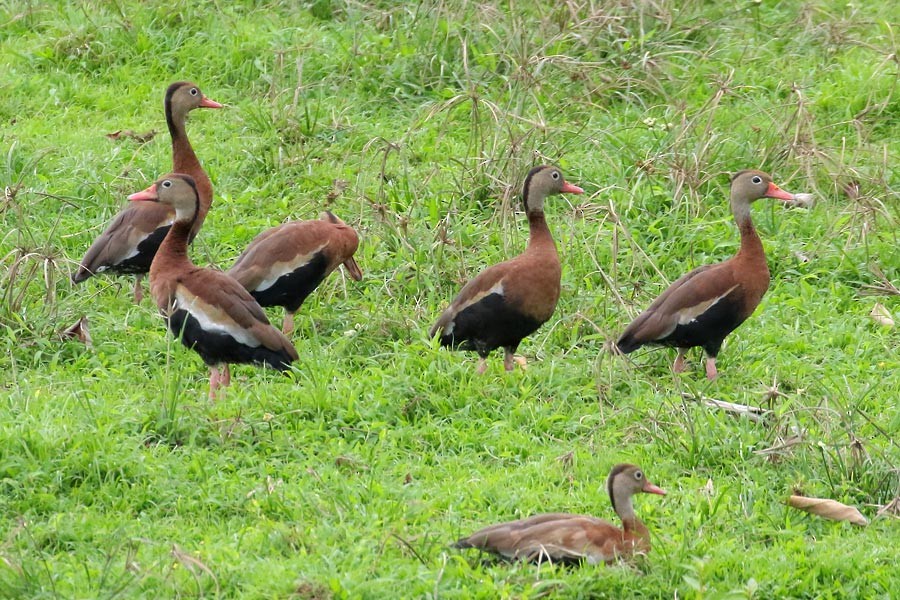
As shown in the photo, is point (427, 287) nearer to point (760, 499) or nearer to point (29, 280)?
point (29, 280)

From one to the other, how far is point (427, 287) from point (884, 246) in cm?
290

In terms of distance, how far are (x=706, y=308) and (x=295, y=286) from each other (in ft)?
7.97

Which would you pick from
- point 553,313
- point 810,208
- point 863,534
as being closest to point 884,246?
point 810,208

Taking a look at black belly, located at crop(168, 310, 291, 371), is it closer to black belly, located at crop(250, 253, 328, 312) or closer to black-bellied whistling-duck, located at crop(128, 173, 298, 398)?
black-bellied whistling-duck, located at crop(128, 173, 298, 398)

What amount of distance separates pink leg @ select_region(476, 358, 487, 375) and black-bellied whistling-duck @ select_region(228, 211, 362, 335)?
1.25 meters

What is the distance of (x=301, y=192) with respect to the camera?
1040cm

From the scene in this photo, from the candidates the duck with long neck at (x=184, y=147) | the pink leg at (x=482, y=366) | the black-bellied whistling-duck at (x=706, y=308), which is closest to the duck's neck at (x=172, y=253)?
the duck with long neck at (x=184, y=147)

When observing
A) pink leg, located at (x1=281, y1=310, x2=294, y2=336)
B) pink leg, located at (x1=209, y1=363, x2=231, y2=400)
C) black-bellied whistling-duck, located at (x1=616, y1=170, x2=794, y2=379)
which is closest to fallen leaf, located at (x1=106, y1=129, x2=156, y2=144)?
pink leg, located at (x1=281, y1=310, x2=294, y2=336)

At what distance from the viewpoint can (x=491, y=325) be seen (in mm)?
8023

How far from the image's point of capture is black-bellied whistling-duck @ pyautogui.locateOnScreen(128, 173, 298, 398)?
7750 millimetres

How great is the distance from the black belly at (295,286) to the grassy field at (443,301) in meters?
0.19

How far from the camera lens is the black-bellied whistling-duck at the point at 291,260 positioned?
343 inches

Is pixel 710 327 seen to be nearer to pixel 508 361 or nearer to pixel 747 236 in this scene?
pixel 747 236

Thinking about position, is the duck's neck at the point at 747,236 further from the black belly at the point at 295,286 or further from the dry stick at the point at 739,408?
the black belly at the point at 295,286
